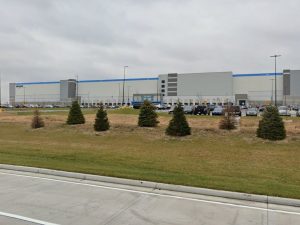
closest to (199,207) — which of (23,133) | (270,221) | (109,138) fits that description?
(270,221)

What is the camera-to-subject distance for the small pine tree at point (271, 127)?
21.4m

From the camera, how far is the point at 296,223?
6.91 m

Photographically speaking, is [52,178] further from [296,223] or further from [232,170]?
[296,223]

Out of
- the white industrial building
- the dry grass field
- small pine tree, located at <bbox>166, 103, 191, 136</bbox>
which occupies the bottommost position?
the dry grass field

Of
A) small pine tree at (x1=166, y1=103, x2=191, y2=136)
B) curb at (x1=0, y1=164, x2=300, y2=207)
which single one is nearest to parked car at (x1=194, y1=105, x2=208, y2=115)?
small pine tree at (x1=166, y1=103, x2=191, y2=136)

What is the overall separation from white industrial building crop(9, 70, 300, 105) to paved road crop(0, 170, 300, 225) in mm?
127082

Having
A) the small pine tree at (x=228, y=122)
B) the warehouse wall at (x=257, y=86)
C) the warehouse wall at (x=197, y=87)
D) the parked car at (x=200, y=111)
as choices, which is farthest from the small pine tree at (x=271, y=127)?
the warehouse wall at (x=257, y=86)

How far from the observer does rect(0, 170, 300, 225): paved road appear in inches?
274

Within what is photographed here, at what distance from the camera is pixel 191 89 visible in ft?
547

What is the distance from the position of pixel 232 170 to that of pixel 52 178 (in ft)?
20.5

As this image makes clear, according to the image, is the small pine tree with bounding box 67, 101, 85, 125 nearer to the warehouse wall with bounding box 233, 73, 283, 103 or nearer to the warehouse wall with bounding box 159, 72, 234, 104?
the warehouse wall with bounding box 159, 72, 234, 104

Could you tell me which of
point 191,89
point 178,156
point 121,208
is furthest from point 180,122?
point 191,89

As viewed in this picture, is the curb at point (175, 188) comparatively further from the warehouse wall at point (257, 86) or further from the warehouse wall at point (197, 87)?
the warehouse wall at point (257, 86)

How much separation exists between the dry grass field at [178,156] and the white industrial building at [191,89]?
11063cm
